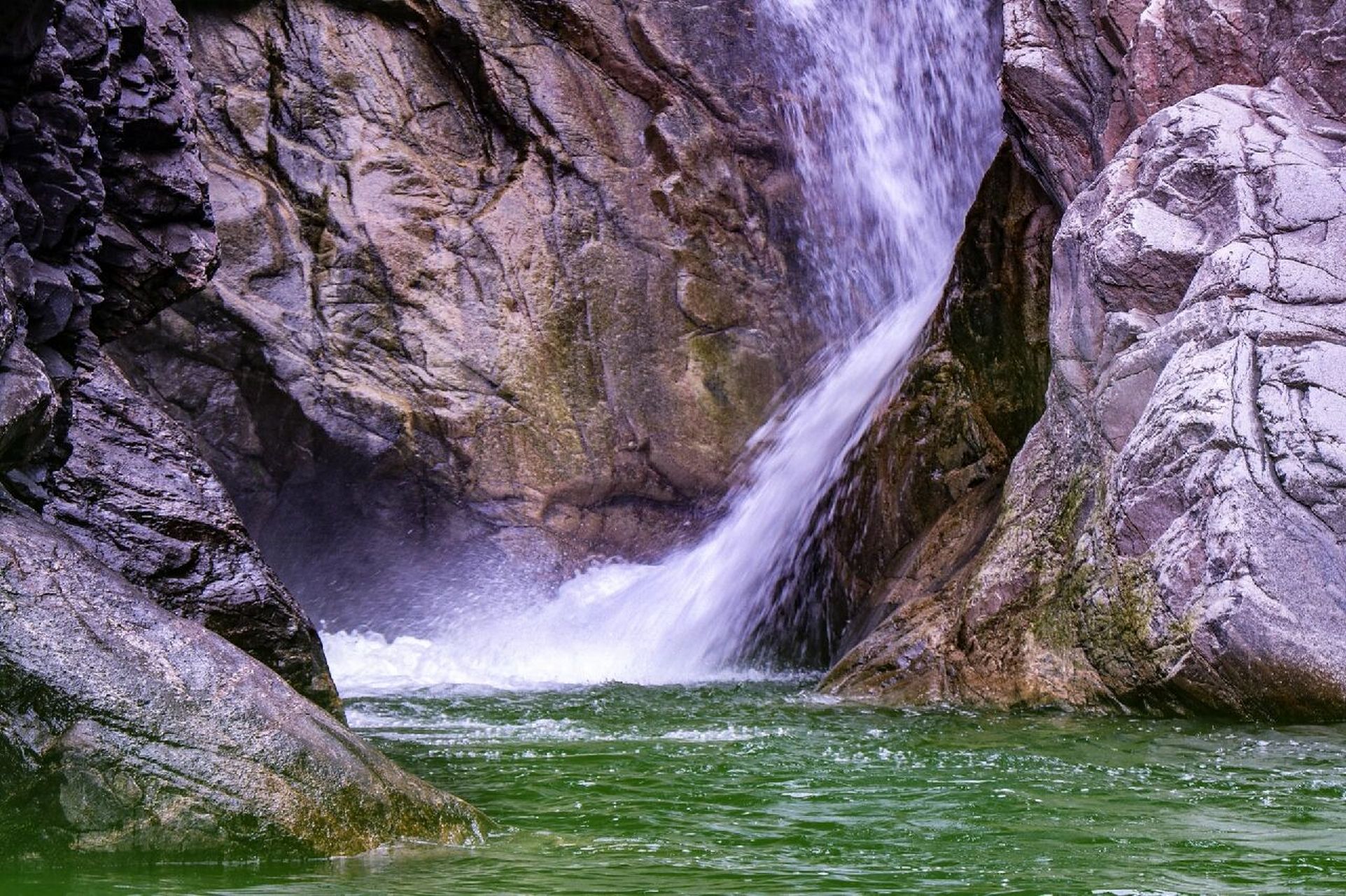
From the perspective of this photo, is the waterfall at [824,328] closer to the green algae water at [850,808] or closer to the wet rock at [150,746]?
the green algae water at [850,808]

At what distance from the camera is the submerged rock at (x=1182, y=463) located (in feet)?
20.5

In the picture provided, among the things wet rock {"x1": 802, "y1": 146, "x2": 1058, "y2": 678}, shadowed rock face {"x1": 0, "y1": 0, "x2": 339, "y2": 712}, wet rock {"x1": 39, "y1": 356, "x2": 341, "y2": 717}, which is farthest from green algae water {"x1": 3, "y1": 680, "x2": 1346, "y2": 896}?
wet rock {"x1": 802, "y1": 146, "x2": 1058, "y2": 678}

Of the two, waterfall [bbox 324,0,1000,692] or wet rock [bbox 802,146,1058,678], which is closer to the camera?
wet rock [bbox 802,146,1058,678]

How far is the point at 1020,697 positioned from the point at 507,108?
8.23 meters

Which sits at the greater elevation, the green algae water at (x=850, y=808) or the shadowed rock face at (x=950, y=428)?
the shadowed rock face at (x=950, y=428)

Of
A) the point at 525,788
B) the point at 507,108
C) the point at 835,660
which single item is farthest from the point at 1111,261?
the point at 507,108

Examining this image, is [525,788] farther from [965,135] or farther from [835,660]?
[965,135]

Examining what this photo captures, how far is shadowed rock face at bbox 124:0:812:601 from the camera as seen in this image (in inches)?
482

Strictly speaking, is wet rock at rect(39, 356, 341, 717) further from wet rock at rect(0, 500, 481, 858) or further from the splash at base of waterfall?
the splash at base of waterfall

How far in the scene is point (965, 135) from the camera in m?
13.4

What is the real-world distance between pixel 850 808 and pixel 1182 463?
3128 mm

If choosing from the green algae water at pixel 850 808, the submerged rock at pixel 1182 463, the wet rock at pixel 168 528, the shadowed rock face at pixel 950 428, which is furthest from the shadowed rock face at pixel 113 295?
the shadowed rock face at pixel 950 428

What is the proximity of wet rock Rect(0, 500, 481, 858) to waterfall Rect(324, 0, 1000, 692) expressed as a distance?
5.59 m

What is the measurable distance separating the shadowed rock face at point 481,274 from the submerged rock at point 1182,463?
17.5 feet
